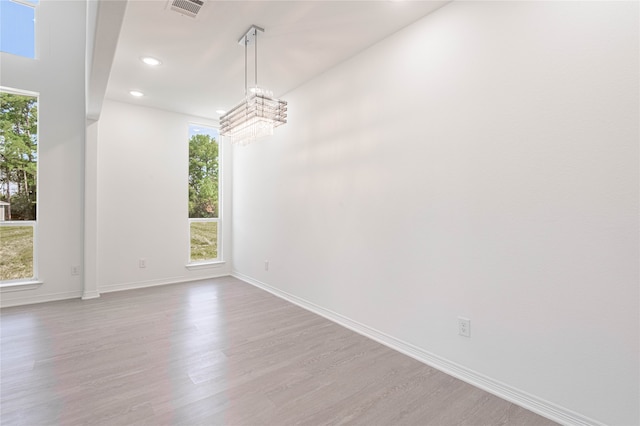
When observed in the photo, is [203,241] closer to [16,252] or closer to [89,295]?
[89,295]

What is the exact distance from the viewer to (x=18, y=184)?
3846 mm

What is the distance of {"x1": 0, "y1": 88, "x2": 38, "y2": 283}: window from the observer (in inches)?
148

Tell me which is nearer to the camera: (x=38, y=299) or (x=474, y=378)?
(x=474, y=378)

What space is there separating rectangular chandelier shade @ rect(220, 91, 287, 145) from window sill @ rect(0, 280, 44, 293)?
332 centimetres

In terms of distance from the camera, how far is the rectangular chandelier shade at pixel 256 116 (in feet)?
8.70

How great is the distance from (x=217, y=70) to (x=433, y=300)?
3.18 m

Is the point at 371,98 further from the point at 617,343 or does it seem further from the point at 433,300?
the point at 617,343

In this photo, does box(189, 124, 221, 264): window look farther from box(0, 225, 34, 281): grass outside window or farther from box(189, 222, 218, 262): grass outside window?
box(0, 225, 34, 281): grass outside window

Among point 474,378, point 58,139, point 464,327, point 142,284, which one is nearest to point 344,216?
point 464,327

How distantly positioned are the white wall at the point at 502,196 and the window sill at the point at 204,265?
275 cm

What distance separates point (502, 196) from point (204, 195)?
4633mm

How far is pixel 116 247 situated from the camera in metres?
4.46

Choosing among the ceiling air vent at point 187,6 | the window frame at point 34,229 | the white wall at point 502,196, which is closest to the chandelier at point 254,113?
the ceiling air vent at point 187,6

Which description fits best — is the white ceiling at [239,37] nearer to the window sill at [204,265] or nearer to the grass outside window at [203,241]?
the grass outside window at [203,241]
